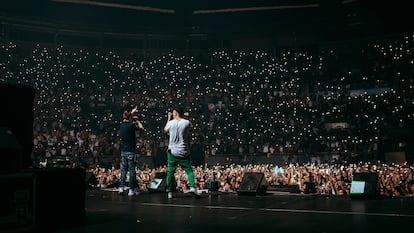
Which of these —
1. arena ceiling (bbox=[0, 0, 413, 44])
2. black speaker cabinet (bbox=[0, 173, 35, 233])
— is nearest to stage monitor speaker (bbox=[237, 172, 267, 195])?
black speaker cabinet (bbox=[0, 173, 35, 233])

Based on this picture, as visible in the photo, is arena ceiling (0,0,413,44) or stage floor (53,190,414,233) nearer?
stage floor (53,190,414,233)

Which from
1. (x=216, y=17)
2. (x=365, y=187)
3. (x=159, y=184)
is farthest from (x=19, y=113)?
(x=216, y=17)

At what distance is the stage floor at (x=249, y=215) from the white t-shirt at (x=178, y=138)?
812 mm

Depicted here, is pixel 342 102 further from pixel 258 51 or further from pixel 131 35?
pixel 131 35

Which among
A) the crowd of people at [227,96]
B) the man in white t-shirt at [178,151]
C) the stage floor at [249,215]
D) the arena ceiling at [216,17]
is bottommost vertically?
the stage floor at [249,215]

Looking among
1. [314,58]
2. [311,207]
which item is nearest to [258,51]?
[314,58]

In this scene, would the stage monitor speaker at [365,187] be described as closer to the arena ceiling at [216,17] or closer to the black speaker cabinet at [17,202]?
the black speaker cabinet at [17,202]

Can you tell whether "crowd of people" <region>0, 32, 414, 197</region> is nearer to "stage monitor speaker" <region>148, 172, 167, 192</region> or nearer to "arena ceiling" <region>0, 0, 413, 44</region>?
"arena ceiling" <region>0, 0, 413, 44</region>

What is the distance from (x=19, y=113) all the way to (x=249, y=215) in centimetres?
282

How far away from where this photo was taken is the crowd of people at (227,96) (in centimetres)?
1720

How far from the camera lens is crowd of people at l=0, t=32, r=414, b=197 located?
17203 mm

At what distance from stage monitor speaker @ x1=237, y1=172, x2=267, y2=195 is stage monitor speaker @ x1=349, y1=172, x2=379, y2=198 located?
64.9 inches

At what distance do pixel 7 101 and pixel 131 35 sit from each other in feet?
67.2

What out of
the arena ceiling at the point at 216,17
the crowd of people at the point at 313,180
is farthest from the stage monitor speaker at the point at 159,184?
the arena ceiling at the point at 216,17
